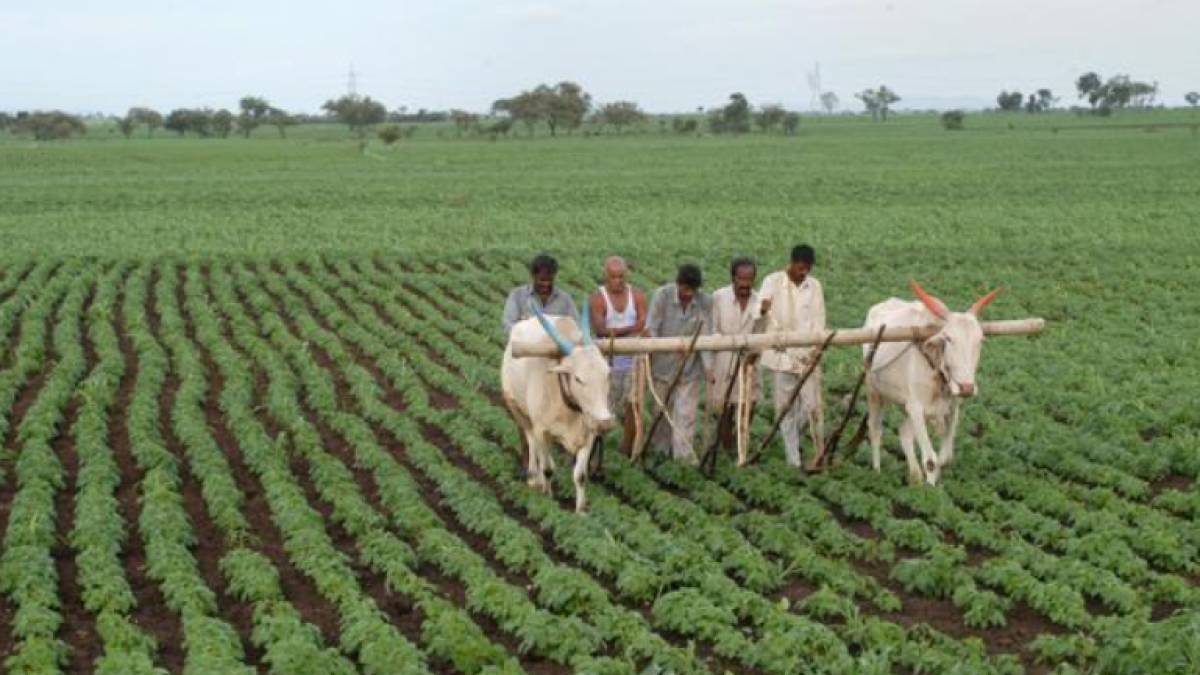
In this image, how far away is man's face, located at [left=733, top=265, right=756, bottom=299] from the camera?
37.1 feet

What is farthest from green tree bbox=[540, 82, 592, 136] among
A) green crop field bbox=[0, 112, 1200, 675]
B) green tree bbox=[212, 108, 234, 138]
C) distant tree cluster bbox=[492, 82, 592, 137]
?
green crop field bbox=[0, 112, 1200, 675]

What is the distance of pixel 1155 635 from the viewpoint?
7461 millimetres

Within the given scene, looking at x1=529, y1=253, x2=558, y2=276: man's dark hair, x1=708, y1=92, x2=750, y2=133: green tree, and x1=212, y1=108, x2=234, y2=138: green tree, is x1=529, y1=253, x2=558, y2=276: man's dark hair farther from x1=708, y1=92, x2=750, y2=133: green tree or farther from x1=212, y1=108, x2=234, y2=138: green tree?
x1=212, y1=108, x2=234, y2=138: green tree

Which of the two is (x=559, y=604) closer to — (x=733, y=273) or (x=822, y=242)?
(x=733, y=273)

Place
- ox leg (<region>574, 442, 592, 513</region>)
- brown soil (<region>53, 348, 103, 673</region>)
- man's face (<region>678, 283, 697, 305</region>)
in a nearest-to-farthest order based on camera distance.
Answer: brown soil (<region>53, 348, 103, 673</region>), ox leg (<region>574, 442, 592, 513</region>), man's face (<region>678, 283, 697, 305</region>)

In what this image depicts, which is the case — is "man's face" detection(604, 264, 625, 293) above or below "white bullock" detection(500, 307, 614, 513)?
above

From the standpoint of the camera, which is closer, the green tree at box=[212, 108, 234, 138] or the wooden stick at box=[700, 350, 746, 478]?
the wooden stick at box=[700, 350, 746, 478]

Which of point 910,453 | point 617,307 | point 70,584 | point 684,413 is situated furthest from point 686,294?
point 70,584

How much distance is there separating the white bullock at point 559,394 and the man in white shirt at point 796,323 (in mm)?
1787

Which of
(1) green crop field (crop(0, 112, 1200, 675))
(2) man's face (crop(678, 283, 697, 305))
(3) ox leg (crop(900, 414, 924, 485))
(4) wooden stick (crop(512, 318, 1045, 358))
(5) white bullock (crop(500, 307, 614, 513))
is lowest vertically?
(1) green crop field (crop(0, 112, 1200, 675))

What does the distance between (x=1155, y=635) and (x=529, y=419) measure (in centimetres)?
535

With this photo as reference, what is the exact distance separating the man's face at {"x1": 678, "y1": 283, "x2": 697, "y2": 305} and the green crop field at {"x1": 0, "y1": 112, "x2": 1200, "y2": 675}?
1420mm

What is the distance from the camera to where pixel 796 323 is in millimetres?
11523

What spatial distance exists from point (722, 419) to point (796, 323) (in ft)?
3.31
